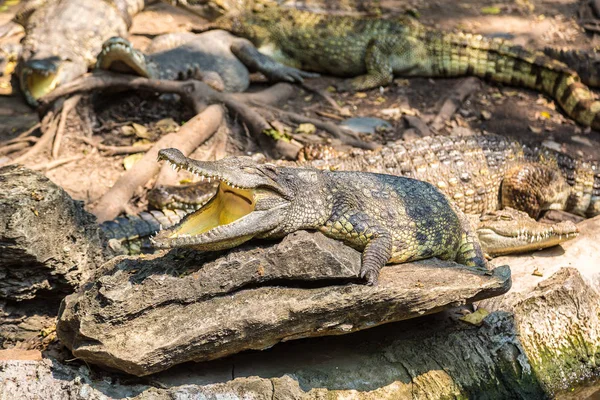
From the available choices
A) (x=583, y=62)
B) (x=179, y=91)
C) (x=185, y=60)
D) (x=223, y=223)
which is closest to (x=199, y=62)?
(x=185, y=60)

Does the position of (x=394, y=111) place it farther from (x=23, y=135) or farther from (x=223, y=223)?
(x=223, y=223)

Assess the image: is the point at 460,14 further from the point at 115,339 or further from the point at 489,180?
the point at 115,339

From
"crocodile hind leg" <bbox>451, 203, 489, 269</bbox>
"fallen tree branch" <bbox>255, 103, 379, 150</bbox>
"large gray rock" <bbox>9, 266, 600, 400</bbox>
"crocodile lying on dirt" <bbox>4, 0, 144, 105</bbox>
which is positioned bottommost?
"crocodile lying on dirt" <bbox>4, 0, 144, 105</bbox>

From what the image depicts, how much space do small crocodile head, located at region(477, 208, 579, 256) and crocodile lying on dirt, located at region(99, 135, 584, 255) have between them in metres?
0.66

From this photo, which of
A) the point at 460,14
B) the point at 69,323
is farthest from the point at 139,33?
the point at 69,323

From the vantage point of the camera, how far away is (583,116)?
7113mm

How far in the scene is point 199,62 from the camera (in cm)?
764

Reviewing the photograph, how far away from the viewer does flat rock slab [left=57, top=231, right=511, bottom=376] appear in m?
3.14

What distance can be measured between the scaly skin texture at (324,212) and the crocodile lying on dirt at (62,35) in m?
4.80

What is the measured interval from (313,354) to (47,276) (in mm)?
1530

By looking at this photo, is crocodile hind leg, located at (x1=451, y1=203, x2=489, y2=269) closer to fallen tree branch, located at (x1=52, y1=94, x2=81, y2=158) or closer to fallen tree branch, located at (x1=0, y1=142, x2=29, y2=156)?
fallen tree branch, located at (x1=52, y1=94, x2=81, y2=158)

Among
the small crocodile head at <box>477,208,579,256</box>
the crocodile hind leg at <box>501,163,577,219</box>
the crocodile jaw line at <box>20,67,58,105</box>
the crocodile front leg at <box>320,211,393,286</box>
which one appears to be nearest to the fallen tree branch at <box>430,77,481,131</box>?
the crocodile hind leg at <box>501,163,577,219</box>

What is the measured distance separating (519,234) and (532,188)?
92cm

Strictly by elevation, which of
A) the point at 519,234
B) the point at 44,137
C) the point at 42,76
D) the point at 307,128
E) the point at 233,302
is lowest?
the point at 44,137
